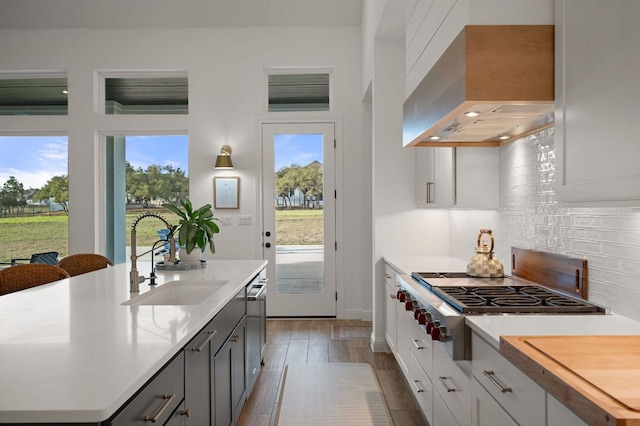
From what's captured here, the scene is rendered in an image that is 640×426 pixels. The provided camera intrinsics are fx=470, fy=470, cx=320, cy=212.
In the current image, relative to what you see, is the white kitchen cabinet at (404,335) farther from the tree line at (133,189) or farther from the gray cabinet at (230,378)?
the tree line at (133,189)

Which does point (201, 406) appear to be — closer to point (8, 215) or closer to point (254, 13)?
point (254, 13)

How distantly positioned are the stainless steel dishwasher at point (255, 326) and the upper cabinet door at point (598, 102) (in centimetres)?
205

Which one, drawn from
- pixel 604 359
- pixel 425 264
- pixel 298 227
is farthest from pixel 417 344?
pixel 298 227

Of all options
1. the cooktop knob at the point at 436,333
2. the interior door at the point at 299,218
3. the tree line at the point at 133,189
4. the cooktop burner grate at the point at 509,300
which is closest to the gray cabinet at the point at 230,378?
the cooktop knob at the point at 436,333

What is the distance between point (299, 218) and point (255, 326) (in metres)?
2.30

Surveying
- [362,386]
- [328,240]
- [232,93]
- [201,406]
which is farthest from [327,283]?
[201,406]

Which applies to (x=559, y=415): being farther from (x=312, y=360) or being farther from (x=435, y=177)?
(x=312, y=360)

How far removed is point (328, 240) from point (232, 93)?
2.02m

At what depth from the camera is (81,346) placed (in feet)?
4.52

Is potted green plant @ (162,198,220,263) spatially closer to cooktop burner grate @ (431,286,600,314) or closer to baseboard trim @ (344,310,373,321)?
cooktop burner grate @ (431,286,600,314)

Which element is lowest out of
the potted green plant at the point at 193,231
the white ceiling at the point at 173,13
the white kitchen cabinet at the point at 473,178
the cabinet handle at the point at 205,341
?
the cabinet handle at the point at 205,341

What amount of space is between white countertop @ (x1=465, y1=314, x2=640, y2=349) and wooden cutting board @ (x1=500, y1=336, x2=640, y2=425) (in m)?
0.09

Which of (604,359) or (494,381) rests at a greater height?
(604,359)

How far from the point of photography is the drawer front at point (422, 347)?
237cm
